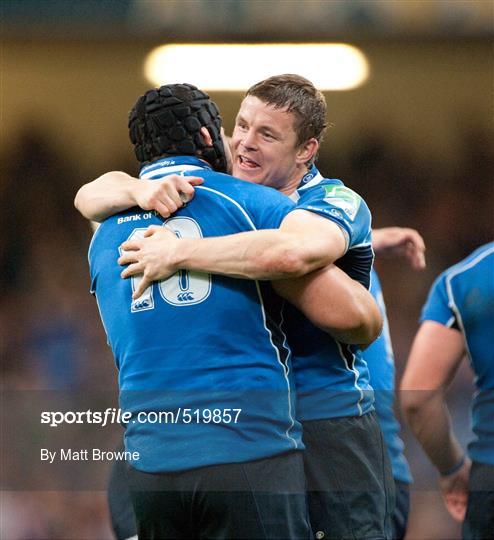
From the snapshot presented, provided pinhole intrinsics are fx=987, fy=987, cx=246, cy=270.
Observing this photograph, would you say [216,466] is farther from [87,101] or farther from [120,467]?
[87,101]

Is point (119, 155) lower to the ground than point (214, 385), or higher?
higher

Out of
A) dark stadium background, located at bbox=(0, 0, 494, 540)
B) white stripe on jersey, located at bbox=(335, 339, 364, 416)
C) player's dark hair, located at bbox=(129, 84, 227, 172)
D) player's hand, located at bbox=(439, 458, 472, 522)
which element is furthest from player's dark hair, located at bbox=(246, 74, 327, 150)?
player's hand, located at bbox=(439, 458, 472, 522)

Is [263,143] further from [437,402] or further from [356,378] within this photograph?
[437,402]

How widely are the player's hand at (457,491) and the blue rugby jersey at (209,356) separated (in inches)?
30.5

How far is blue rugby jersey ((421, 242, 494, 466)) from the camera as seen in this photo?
2.57 m

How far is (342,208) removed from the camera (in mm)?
2062

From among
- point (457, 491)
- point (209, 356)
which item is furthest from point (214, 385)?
point (457, 491)

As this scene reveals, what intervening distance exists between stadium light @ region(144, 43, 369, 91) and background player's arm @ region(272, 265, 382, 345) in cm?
92

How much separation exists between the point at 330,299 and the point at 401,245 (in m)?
0.87

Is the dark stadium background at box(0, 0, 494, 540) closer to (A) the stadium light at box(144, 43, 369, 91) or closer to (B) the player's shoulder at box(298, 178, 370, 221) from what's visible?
(A) the stadium light at box(144, 43, 369, 91)

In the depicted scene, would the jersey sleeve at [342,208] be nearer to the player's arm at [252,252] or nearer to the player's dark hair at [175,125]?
the player's arm at [252,252]

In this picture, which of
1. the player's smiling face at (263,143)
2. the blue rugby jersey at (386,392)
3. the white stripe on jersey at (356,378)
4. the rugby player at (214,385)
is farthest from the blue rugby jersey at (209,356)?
the blue rugby jersey at (386,392)

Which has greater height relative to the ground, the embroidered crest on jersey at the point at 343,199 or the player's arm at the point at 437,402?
Answer: the embroidered crest on jersey at the point at 343,199

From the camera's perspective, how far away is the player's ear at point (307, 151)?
8.07 ft
